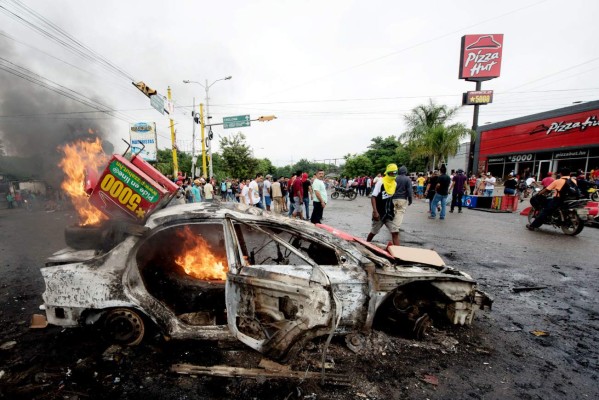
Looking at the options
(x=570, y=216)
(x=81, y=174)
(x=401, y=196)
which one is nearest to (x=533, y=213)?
(x=570, y=216)

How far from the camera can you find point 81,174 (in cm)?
365

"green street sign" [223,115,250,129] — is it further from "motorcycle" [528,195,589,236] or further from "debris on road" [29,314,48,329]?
"debris on road" [29,314,48,329]

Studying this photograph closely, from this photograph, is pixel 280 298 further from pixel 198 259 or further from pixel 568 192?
pixel 568 192

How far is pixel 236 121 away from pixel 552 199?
687 inches

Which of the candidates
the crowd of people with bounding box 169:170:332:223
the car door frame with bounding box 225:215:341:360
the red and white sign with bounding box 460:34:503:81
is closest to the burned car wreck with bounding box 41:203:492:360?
the car door frame with bounding box 225:215:341:360

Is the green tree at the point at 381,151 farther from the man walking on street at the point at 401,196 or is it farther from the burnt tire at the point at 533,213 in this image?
the man walking on street at the point at 401,196

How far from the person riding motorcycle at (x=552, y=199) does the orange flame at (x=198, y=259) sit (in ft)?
26.7

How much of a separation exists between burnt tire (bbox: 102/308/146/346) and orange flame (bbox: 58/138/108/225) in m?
1.12

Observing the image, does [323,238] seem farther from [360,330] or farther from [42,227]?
[42,227]

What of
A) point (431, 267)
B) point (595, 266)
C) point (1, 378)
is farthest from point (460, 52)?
point (1, 378)

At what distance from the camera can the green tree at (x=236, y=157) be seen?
26812 millimetres

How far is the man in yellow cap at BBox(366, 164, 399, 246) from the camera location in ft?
17.4

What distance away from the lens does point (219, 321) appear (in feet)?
9.19

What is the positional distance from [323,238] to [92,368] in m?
2.29
